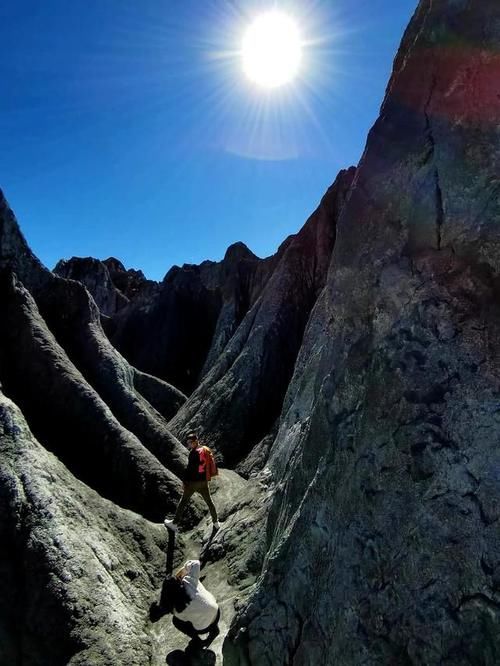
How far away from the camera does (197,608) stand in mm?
6219

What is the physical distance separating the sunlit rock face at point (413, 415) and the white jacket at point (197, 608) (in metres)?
0.68

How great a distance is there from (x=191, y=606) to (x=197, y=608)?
0.09m

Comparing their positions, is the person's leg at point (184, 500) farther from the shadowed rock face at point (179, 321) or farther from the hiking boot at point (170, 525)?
the shadowed rock face at point (179, 321)

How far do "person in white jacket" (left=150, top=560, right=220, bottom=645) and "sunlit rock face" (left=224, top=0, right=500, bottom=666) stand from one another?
70 cm

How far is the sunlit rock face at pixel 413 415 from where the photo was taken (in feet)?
13.9

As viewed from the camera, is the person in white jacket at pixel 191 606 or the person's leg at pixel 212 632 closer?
the person in white jacket at pixel 191 606

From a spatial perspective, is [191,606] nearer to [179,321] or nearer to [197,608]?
[197,608]

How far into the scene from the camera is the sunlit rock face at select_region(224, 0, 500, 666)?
13.9ft

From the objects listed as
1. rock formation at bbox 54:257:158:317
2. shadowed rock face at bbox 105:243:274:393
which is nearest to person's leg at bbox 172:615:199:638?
shadowed rock face at bbox 105:243:274:393

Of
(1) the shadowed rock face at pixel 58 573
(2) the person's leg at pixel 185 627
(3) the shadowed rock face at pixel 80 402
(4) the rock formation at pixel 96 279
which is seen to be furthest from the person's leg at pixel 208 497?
(4) the rock formation at pixel 96 279

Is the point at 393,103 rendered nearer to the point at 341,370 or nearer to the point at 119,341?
the point at 341,370

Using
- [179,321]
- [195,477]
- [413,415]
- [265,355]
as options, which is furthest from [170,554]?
[179,321]

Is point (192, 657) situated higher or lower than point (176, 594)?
lower

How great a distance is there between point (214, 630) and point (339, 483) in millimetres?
3110
